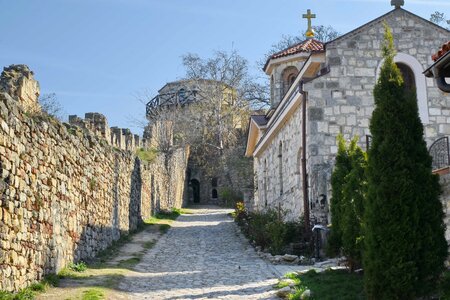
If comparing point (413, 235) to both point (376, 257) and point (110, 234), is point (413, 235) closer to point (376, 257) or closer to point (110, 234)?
point (376, 257)

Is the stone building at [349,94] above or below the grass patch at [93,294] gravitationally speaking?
above

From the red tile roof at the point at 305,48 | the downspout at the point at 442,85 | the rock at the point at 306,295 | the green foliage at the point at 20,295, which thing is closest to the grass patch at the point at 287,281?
the rock at the point at 306,295

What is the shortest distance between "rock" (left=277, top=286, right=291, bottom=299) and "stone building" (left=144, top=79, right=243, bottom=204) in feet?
89.4

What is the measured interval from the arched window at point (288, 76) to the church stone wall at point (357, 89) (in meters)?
6.26

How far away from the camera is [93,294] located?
29.0 feet

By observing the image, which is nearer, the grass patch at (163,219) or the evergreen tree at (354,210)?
the evergreen tree at (354,210)

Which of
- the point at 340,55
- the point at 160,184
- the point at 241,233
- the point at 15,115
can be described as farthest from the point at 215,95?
the point at 15,115

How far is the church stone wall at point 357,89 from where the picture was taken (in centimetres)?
1605

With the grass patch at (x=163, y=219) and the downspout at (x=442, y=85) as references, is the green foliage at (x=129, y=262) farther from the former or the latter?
the downspout at (x=442, y=85)

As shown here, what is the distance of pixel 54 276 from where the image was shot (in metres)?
9.84

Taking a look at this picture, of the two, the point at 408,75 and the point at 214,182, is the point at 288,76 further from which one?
the point at 214,182

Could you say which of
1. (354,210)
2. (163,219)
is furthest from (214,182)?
(354,210)

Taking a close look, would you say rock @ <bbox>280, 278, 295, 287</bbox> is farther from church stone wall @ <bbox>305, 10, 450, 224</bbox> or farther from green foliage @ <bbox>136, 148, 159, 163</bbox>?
green foliage @ <bbox>136, 148, 159, 163</bbox>

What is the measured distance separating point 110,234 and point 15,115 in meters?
8.18
